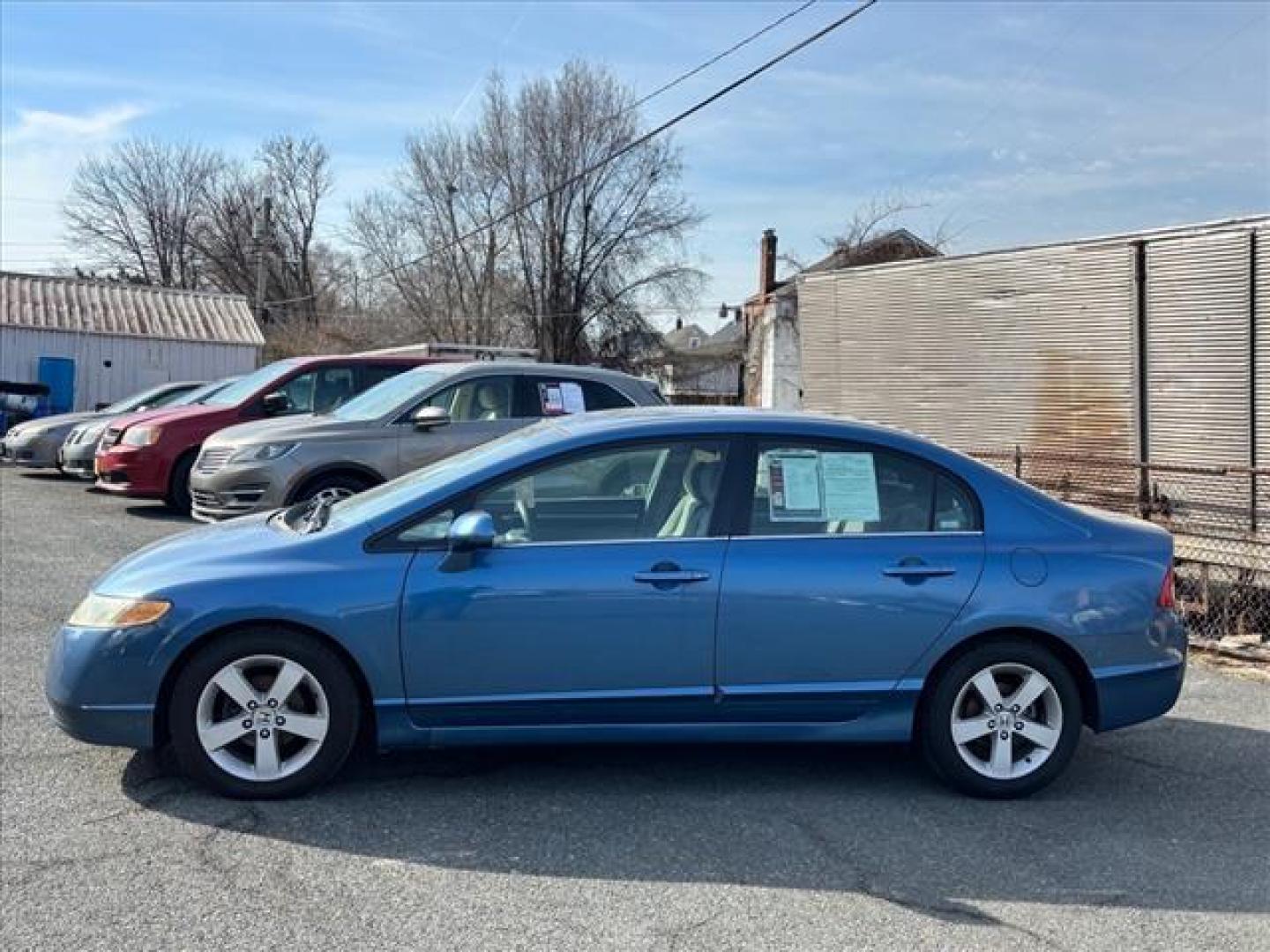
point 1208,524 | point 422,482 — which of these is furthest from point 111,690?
point 1208,524

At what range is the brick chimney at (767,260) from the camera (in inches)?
1440

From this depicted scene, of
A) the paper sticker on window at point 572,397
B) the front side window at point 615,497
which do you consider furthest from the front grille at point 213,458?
the front side window at point 615,497

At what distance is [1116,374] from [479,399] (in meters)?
5.54

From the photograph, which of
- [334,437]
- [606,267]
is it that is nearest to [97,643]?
[334,437]

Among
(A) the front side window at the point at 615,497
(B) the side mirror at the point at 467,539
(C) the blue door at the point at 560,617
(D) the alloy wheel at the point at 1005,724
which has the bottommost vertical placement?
(D) the alloy wheel at the point at 1005,724

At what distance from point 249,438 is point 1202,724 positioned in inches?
300

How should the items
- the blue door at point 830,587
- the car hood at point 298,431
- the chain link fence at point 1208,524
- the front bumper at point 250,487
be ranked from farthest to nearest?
the car hood at point 298,431, the front bumper at point 250,487, the chain link fence at point 1208,524, the blue door at point 830,587

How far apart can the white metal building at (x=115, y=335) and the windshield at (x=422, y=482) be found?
2481cm

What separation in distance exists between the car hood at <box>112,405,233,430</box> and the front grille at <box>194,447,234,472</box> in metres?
2.06

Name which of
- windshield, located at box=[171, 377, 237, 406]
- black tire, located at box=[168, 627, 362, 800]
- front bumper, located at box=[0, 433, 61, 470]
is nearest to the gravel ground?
black tire, located at box=[168, 627, 362, 800]

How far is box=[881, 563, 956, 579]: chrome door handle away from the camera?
455 centimetres

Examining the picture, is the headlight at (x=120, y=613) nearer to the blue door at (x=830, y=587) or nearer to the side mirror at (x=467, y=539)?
the side mirror at (x=467, y=539)

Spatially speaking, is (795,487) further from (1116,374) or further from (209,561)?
(1116,374)

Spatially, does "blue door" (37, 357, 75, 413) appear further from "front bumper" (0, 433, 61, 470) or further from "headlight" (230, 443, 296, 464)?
"headlight" (230, 443, 296, 464)
